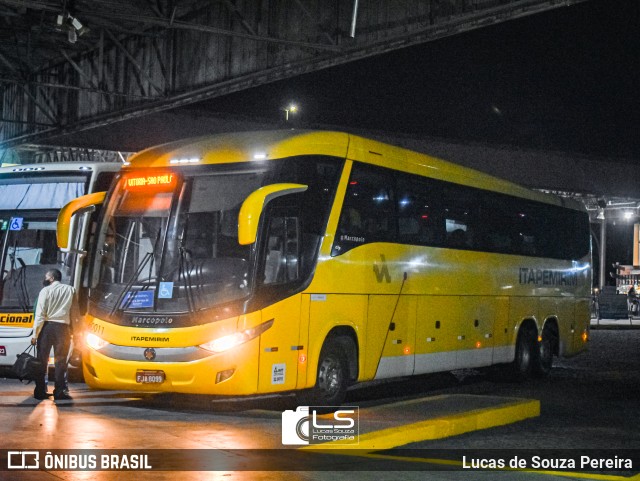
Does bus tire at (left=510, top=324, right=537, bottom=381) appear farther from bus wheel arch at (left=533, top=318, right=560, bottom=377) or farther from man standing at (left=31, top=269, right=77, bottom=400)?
man standing at (left=31, top=269, right=77, bottom=400)

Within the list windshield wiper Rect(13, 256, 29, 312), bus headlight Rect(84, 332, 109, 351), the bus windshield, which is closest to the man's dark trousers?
bus headlight Rect(84, 332, 109, 351)

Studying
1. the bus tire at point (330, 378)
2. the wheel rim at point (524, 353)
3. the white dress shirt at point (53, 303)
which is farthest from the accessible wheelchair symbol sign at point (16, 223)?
the wheel rim at point (524, 353)

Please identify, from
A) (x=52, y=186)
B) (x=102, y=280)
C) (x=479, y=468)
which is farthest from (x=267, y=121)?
(x=479, y=468)

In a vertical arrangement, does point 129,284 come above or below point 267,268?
below

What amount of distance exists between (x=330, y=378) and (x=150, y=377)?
2476 millimetres

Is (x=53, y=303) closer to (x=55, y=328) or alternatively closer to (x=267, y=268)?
(x=55, y=328)

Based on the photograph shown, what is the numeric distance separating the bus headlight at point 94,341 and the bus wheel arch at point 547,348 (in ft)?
32.7

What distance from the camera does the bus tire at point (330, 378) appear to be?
14.0 meters

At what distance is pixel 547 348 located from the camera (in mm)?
21297

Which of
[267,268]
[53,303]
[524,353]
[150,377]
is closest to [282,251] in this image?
[267,268]

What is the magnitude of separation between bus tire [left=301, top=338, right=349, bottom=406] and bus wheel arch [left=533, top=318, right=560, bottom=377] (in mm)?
7332

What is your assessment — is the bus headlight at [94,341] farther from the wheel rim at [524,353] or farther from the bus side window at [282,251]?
the wheel rim at [524,353]

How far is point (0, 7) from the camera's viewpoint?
1057 inches

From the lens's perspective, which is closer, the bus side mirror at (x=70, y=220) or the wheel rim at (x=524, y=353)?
the bus side mirror at (x=70, y=220)
